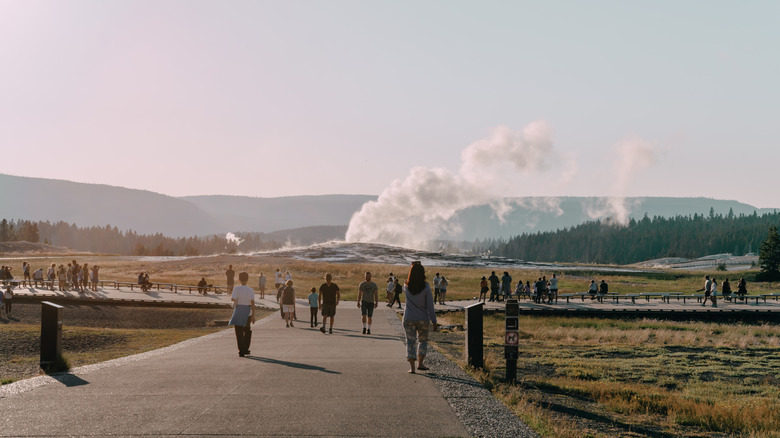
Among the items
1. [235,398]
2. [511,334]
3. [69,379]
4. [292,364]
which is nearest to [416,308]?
[511,334]

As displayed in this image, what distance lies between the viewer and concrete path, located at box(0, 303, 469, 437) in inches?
294

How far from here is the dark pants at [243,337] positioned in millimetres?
14273

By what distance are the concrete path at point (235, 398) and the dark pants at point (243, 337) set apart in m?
0.23

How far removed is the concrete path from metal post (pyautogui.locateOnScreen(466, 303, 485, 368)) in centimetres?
140

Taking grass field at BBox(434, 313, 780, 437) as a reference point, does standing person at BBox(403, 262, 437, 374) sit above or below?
above

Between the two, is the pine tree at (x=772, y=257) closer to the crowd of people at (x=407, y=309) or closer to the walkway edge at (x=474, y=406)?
the crowd of people at (x=407, y=309)

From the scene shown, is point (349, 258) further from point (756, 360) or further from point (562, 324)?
point (756, 360)

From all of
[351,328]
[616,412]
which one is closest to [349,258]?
[351,328]

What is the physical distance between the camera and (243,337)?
14.4 meters

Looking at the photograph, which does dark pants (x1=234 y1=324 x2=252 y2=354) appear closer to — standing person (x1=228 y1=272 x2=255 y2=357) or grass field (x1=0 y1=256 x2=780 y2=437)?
standing person (x1=228 y1=272 x2=255 y2=357)

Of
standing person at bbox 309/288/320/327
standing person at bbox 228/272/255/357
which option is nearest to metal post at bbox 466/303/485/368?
standing person at bbox 228/272/255/357

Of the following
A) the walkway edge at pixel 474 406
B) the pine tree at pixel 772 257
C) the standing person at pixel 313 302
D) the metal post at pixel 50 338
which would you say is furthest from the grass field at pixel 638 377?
the pine tree at pixel 772 257

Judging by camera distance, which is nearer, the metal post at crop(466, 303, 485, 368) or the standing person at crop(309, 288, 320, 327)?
the metal post at crop(466, 303, 485, 368)

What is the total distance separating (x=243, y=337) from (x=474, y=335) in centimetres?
526
